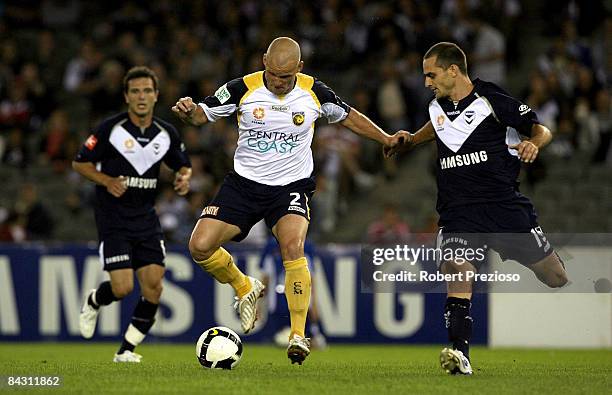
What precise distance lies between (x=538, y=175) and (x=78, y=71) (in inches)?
346

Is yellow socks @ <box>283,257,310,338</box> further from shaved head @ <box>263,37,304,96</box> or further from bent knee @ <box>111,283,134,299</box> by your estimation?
bent knee @ <box>111,283,134,299</box>

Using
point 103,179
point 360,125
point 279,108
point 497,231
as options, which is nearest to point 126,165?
point 103,179

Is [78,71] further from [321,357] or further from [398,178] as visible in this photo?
[321,357]

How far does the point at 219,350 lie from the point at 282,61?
7.55 feet

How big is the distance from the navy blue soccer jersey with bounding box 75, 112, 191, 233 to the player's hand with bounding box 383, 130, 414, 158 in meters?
2.46

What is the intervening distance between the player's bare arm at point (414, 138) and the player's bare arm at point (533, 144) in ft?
2.32

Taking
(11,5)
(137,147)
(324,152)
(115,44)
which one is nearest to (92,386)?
(137,147)

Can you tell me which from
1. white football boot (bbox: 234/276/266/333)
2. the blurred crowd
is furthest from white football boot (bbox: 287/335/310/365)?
the blurred crowd

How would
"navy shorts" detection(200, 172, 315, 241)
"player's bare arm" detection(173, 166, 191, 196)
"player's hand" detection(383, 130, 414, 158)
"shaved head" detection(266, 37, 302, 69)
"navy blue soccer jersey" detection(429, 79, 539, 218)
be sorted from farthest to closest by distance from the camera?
"player's bare arm" detection(173, 166, 191, 196) < "player's hand" detection(383, 130, 414, 158) < "navy shorts" detection(200, 172, 315, 241) < "shaved head" detection(266, 37, 302, 69) < "navy blue soccer jersey" detection(429, 79, 539, 218)

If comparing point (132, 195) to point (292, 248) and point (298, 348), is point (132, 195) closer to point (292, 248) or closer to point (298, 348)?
point (292, 248)

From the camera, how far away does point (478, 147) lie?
29.6 feet

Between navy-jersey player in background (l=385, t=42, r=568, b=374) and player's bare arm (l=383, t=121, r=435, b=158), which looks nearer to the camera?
navy-jersey player in background (l=385, t=42, r=568, b=374)

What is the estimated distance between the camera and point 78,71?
21.8 meters

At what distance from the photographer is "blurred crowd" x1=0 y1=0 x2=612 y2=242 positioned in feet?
59.7
